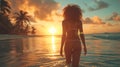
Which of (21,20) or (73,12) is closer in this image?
(73,12)

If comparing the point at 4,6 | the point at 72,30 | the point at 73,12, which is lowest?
the point at 72,30

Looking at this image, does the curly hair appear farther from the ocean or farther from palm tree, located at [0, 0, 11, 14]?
palm tree, located at [0, 0, 11, 14]

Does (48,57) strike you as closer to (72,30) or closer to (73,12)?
(72,30)

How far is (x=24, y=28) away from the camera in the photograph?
73625 mm

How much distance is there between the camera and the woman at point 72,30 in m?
5.18

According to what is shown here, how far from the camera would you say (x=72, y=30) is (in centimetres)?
525

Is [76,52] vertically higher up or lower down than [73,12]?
lower down

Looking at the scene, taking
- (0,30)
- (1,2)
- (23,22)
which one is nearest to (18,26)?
(23,22)

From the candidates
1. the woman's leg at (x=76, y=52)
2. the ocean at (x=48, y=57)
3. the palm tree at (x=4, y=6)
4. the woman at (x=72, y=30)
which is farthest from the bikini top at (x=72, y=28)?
the palm tree at (x=4, y=6)

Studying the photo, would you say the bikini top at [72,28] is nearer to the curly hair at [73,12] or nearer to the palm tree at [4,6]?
the curly hair at [73,12]

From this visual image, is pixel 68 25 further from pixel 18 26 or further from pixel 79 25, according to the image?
pixel 18 26

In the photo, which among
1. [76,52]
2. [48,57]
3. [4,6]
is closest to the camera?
[76,52]

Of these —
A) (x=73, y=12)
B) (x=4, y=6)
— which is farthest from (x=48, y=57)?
(x=4, y=6)

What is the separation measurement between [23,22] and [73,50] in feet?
225
